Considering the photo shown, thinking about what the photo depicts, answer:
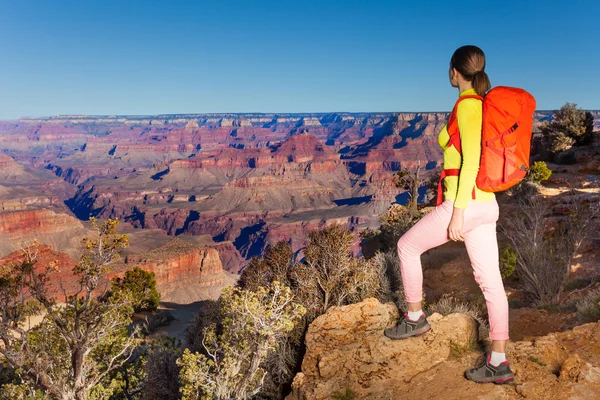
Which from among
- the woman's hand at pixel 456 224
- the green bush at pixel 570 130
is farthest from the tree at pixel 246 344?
the green bush at pixel 570 130

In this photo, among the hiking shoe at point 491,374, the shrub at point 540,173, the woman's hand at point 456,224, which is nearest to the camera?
the woman's hand at point 456,224

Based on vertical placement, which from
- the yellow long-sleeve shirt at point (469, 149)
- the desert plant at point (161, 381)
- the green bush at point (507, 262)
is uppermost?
the yellow long-sleeve shirt at point (469, 149)

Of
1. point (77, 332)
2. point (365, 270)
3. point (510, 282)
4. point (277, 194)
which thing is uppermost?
point (77, 332)

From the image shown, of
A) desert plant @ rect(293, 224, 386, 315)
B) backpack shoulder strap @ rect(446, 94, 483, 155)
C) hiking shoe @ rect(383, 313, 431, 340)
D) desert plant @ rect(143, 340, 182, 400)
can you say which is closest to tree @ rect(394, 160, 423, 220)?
desert plant @ rect(293, 224, 386, 315)

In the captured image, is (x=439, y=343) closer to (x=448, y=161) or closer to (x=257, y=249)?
(x=448, y=161)

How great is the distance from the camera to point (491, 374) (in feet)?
12.3

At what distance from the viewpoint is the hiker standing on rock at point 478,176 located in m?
3.31

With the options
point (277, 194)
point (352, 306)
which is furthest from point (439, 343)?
point (277, 194)

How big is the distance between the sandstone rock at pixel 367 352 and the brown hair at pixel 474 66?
2726mm

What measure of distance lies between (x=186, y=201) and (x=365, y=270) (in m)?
179

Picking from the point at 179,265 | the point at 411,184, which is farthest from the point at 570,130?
the point at 179,265

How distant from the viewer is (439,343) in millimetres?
4504

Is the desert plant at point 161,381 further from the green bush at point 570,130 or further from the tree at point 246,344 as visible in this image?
the green bush at point 570,130

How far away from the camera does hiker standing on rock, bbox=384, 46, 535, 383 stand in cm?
331
